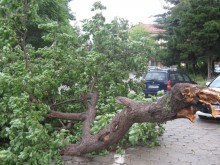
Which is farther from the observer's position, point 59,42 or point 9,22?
point 59,42

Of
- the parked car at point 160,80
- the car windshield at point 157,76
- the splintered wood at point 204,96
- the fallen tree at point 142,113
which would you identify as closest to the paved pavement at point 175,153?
the fallen tree at point 142,113

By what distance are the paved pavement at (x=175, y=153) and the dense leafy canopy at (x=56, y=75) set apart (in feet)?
1.06

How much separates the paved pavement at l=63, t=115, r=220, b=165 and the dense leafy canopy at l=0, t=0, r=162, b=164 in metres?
0.32

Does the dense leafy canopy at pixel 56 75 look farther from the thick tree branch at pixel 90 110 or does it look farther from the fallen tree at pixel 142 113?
the fallen tree at pixel 142 113

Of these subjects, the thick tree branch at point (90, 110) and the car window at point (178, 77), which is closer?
the thick tree branch at point (90, 110)

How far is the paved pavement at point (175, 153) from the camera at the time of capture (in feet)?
18.6

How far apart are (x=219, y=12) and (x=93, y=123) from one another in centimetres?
2172

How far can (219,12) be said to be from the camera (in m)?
24.6

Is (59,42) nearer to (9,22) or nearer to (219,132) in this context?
(9,22)

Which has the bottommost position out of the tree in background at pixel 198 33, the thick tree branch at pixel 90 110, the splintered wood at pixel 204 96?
the thick tree branch at pixel 90 110

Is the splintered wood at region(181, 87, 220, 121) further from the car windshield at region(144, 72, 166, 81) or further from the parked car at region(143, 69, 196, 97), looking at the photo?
the car windshield at region(144, 72, 166, 81)

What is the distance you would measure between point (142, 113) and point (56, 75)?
2309 mm

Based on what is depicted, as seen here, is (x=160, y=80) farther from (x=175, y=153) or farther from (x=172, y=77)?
(x=175, y=153)

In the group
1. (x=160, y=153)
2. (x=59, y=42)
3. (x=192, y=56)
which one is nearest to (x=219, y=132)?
(x=160, y=153)
